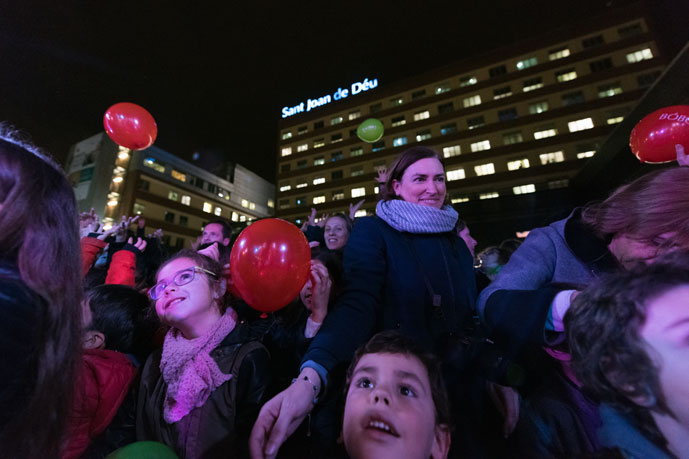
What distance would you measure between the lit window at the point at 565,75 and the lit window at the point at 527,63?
7.38 feet

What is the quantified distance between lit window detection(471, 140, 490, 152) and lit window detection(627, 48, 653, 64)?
1146 centimetres

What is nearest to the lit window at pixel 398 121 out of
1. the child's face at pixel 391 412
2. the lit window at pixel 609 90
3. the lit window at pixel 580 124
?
the lit window at pixel 580 124

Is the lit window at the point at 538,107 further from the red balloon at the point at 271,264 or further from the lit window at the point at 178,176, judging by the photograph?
the lit window at the point at 178,176

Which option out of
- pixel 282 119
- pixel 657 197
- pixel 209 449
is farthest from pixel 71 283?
pixel 282 119

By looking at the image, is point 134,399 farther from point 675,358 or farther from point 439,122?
point 439,122

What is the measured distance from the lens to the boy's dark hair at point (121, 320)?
229cm

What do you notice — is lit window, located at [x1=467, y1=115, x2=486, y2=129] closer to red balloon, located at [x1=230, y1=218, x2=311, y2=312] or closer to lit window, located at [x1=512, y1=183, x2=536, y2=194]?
lit window, located at [x1=512, y1=183, x2=536, y2=194]

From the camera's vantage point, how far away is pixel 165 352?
1956mm

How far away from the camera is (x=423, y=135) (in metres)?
30.0

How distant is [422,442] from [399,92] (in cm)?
3490

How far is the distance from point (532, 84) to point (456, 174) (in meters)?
9.83

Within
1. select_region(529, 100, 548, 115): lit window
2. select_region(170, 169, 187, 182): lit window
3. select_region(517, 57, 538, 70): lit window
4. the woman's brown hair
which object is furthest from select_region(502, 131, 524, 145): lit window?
select_region(170, 169, 187, 182): lit window

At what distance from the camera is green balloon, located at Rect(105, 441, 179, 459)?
41.9 inches

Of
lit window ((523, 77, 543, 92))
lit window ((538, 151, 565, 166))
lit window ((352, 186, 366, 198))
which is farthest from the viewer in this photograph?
lit window ((352, 186, 366, 198))
